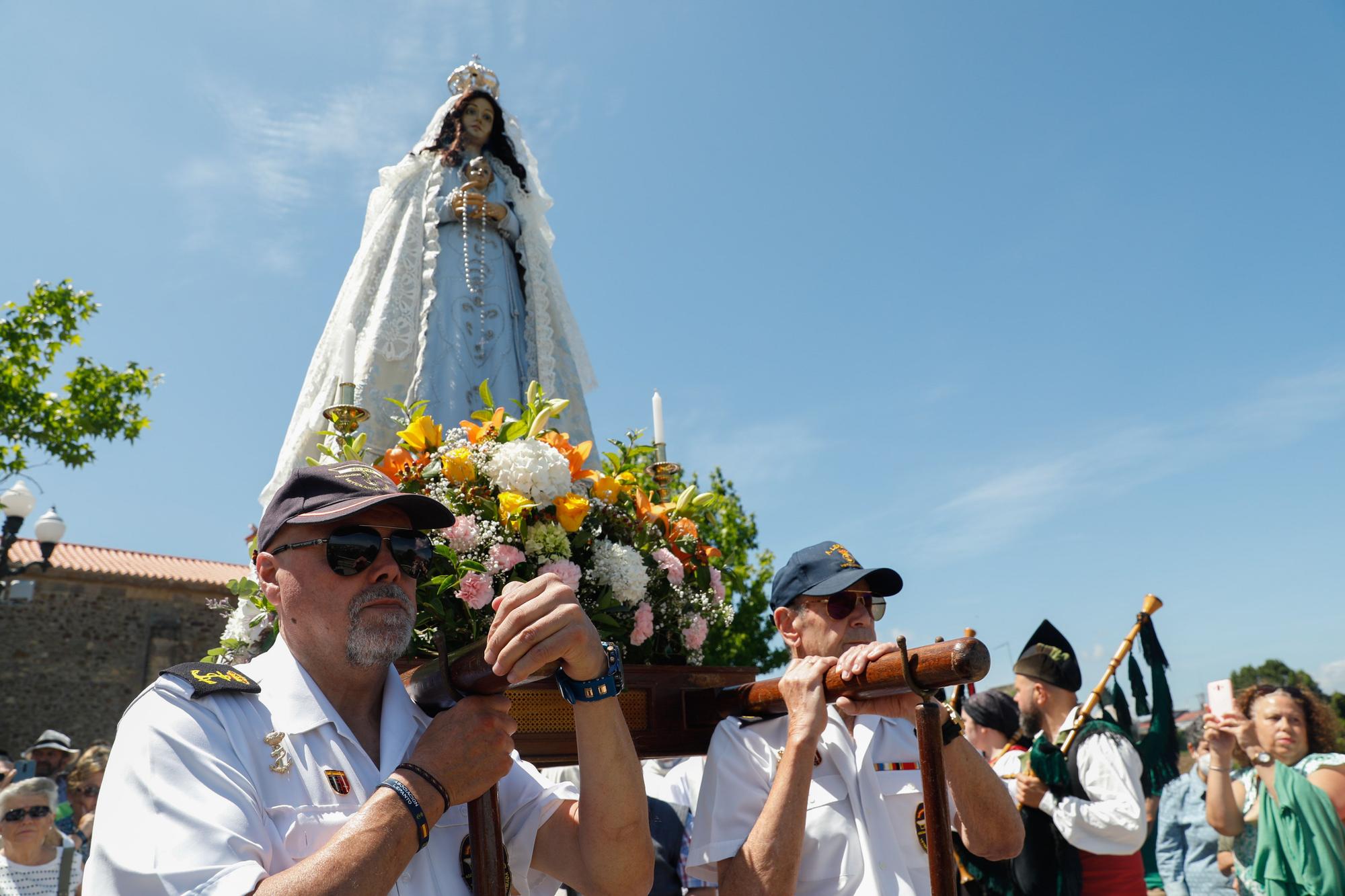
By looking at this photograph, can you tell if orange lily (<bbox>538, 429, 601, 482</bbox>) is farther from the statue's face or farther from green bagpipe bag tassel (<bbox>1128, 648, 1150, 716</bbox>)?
the statue's face

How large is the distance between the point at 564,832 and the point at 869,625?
1.18 meters

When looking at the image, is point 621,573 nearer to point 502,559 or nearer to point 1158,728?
point 502,559

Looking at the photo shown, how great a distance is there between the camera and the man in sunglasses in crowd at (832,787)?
235 cm

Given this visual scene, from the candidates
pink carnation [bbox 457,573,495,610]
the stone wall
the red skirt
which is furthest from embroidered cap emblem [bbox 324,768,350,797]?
the stone wall

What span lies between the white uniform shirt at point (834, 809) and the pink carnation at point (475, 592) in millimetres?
754

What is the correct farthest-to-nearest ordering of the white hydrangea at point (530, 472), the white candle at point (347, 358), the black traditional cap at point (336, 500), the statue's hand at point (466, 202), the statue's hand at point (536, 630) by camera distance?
1. the statue's hand at point (466, 202)
2. the white candle at point (347, 358)
3. the white hydrangea at point (530, 472)
4. the black traditional cap at point (336, 500)
5. the statue's hand at point (536, 630)

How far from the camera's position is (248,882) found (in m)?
1.50

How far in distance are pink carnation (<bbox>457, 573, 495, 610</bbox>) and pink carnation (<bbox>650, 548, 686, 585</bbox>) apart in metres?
0.65

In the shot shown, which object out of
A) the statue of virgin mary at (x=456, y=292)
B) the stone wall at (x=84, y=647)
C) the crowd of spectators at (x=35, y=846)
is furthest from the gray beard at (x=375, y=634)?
the stone wall at (x=84, y=647)

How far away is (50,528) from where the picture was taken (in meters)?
12.1

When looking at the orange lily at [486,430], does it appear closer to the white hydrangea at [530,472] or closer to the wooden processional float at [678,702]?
the white hydrangea at [530,472]

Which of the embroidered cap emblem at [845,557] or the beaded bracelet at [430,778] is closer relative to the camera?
the beaded bracelet at [430,778]

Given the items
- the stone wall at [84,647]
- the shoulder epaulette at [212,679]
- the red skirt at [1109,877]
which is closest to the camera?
the shoulder epaulette at [212,679]

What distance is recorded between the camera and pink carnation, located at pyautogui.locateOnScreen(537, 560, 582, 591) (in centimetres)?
270
